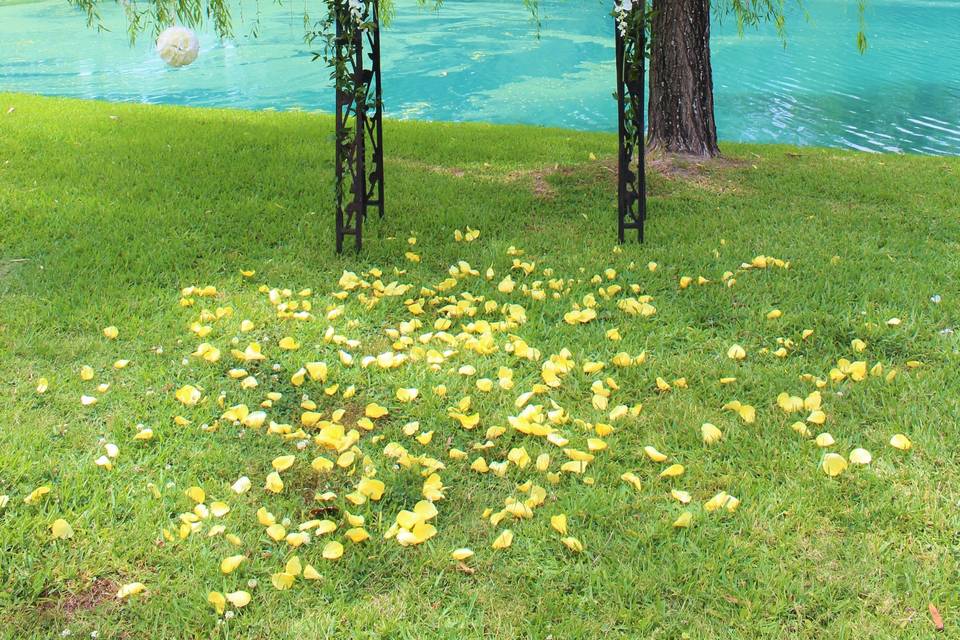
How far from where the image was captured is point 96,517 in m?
1.98

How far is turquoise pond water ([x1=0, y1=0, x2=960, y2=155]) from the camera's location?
34.7 feet

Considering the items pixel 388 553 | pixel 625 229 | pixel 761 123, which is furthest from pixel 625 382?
pixel 761 123

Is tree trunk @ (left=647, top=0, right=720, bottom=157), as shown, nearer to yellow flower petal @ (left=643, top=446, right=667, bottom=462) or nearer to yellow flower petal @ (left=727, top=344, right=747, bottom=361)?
yellow flower petal @ (left=727, top=344, right=747, bottom=361)

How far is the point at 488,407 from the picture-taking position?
249 centimetres

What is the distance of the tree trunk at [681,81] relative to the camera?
16.7ft

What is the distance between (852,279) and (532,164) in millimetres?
2615

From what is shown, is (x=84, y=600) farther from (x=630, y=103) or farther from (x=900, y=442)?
(x=630, y=103)

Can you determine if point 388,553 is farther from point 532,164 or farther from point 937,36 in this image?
point 937,36

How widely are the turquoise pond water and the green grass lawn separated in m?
5.41

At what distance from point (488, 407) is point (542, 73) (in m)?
11.9

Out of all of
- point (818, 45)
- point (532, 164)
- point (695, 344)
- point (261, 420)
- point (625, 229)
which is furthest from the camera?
point (818, 45)

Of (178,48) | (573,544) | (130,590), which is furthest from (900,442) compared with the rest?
(178,48)

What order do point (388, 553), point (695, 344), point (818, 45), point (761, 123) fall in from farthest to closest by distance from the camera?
point (818, 45) → point (761, 123) → point (695, 344) → point (388, 553)

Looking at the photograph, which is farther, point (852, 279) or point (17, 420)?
point (852, 279)
